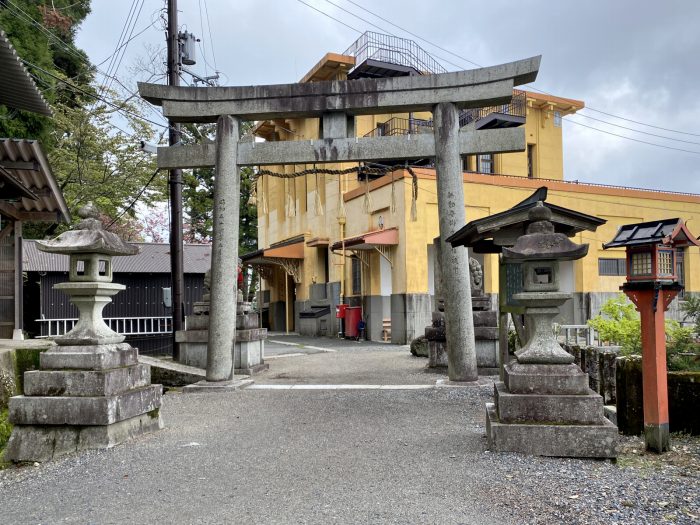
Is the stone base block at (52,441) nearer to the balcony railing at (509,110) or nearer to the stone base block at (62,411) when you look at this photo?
the stone base block at (62,411)

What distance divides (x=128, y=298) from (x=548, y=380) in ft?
47.9

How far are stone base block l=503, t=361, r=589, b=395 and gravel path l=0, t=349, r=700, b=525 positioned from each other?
0.64 m

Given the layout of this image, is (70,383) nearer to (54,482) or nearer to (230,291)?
(54,482)

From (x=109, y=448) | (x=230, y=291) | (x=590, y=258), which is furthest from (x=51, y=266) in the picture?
(x=590, y=258)

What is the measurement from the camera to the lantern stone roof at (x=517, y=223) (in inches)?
276

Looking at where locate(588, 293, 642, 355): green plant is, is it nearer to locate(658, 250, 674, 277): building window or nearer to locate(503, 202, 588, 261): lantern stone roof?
locate(658, 250, 674, 277): building window

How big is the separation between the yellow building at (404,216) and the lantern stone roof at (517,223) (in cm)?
835

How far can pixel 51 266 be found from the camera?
16.5 m

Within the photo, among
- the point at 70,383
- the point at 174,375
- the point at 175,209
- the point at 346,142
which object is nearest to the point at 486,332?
the point at 346,142

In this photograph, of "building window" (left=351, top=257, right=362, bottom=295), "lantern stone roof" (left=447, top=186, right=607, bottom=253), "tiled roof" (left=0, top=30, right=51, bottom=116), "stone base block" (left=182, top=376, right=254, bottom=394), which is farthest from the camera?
"building window" (left=351, top=257, right=362, bottom=295)

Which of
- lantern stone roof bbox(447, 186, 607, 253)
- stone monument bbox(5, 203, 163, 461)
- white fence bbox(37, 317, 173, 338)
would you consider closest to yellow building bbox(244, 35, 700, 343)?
white fence bbox(37, 317, 173, 338)

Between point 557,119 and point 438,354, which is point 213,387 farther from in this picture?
point 557,119

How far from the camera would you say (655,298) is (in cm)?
549

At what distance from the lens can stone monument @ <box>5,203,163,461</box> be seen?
604cm
